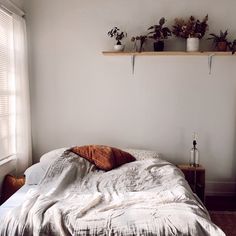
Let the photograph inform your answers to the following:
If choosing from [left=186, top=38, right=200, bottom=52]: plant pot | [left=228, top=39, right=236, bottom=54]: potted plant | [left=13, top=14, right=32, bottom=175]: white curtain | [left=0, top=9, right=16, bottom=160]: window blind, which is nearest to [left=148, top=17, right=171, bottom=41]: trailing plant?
[left=186, top=38, right=200, bottom=52]: plant pot

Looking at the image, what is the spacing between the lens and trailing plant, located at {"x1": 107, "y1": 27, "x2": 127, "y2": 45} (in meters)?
3.34

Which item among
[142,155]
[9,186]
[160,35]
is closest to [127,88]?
[160,35]

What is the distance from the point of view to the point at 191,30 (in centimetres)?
325

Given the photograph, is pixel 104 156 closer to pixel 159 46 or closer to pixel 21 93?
Result: pixel 21 93

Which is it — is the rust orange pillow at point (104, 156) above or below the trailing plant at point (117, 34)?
below

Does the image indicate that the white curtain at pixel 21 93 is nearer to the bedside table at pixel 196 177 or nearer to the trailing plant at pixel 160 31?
the trailing plant at pixel 160 31

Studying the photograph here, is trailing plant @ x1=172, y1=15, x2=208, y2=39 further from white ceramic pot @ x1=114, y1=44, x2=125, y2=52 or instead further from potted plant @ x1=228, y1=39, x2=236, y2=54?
white ceramic pot @ x1=114, y1=44, x2=125, y2=52

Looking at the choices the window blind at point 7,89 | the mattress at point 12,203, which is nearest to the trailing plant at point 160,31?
the window blind at point 7,89

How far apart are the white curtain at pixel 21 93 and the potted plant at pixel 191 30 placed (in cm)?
177

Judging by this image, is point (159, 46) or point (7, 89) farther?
point (159, 46)

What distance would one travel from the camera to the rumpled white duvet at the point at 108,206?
1634 millimetres

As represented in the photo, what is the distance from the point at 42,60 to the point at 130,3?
4.20ft

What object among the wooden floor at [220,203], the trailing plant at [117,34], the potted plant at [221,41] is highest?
the trailing plant at [117,34]

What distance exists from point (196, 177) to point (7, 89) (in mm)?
2355
